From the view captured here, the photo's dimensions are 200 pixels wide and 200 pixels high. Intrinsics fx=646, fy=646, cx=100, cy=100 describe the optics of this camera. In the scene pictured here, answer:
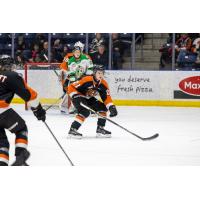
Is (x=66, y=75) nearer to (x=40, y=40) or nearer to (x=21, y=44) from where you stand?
(x=40, y=40)

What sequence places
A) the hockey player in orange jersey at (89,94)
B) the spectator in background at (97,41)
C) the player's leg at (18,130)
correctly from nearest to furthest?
the player's leg at (18,130)
the hockey player in orange jersey at (89,94)
the spectator in background at (97,41)

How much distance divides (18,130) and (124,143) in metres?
2.27

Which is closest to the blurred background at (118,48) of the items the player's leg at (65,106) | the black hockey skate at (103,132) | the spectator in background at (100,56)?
the spectator in background at (100,56)

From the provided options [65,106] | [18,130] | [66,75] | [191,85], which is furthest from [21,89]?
[191,85]

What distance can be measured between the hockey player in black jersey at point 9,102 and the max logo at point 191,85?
6658mm

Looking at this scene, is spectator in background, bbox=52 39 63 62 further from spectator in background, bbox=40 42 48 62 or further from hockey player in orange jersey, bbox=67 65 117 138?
hockey player in orange jersey, bbox=67 65 117 138

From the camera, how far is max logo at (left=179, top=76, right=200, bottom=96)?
420 inches

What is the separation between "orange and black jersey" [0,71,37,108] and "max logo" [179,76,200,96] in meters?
6.76

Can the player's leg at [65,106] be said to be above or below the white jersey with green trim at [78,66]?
below

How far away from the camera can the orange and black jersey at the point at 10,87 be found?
4062 mm

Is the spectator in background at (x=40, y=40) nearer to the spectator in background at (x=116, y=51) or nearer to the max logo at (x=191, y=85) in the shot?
the spectator in background at (x=116, y=51)

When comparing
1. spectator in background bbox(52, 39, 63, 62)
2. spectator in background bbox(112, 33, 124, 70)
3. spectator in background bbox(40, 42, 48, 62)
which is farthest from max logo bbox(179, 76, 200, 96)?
spectator in background bbox(40, 42, 48, 62)

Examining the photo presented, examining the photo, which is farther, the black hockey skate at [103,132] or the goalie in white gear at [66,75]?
the goalie in white gear at [66,75]
